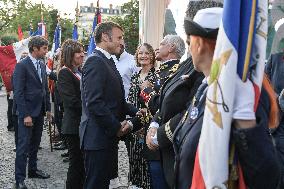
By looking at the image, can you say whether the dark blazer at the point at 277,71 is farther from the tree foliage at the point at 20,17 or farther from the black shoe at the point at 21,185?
the tree foliage at the point at 20,17

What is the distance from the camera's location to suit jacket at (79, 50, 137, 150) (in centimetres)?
358

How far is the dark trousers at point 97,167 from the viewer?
3.72 metres

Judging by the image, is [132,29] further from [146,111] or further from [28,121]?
[146,111]

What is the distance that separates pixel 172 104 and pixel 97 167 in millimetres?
1342

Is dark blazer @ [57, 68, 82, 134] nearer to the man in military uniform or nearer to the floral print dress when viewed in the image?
the floral print dress

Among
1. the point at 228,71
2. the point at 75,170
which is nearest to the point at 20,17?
the point at 75,170

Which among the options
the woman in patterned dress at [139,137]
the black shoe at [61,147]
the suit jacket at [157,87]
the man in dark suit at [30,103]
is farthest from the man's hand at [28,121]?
the black shoe at [61,147]

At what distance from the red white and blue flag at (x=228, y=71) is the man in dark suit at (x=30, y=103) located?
4.15 m

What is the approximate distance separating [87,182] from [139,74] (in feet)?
5.57

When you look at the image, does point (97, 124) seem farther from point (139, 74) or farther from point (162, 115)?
point (139, 74)

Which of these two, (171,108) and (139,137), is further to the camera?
(139,137)

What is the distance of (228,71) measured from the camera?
1447mm

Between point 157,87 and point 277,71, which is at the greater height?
point 277,71

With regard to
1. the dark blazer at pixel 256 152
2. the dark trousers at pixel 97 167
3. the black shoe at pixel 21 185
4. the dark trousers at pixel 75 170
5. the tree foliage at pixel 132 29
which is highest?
the tree foliage at pixel 132 29
